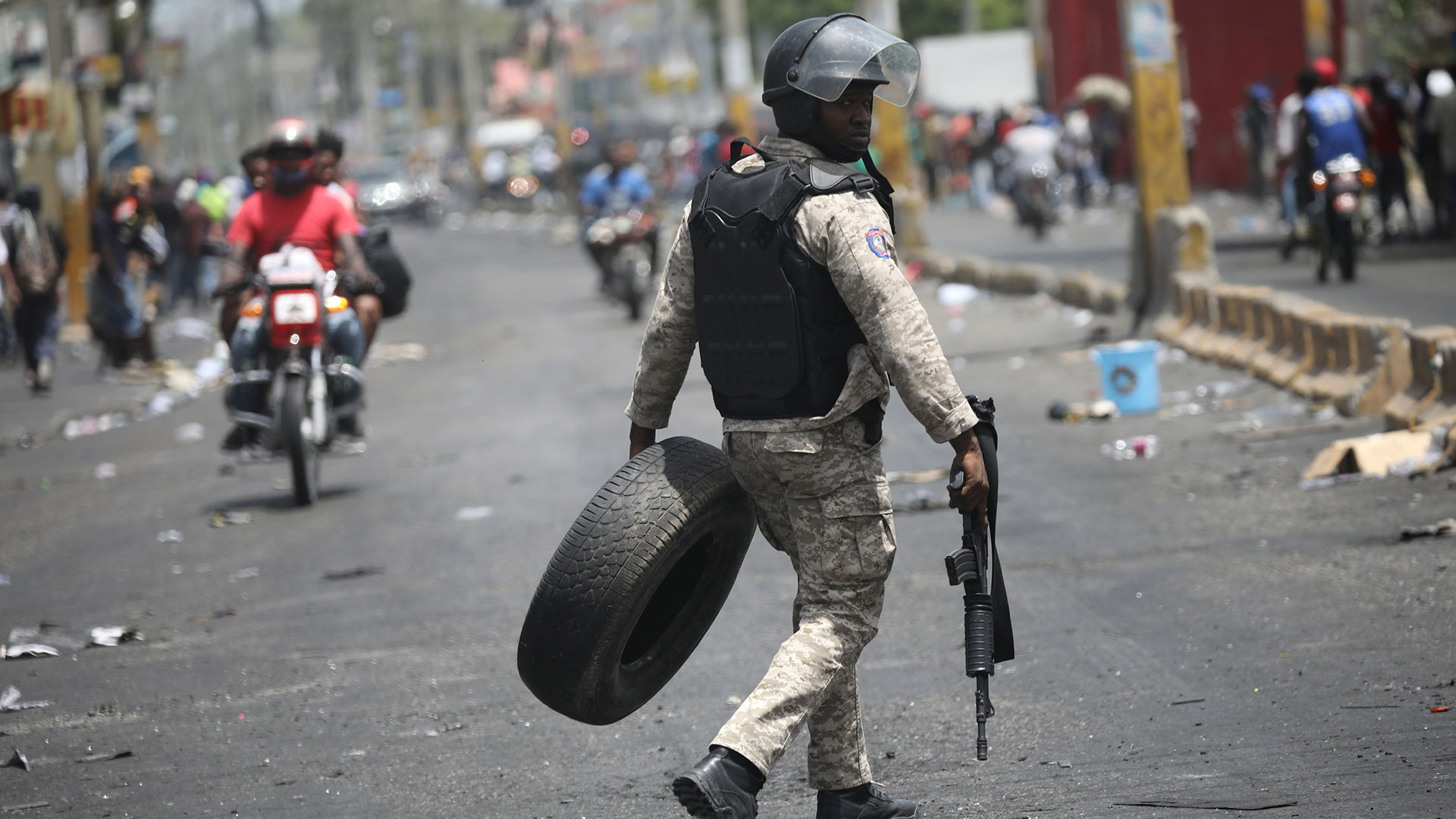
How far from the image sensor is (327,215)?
10.4m

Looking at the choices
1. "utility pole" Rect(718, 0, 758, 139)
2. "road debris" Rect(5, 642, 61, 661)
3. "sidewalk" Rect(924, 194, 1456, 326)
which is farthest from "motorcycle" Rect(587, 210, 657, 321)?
"utility pole" Rect(718, 0, 758, 139)

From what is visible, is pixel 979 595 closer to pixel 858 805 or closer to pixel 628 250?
pixel 858 805

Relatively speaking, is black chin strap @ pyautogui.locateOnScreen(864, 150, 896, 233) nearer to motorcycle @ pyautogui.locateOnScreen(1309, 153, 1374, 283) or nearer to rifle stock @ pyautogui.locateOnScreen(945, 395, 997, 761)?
rifle stock @ pyautogui.locateOnScreen(945, 395, 997, 761)

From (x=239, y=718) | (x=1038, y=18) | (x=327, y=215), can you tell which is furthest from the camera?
(x=1038, y=18)

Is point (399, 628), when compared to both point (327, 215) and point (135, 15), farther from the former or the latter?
point (135, 15)

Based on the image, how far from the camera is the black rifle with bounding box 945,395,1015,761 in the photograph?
4.07 m

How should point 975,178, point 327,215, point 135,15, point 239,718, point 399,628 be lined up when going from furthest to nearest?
point 135,15, point 975,178, point 327,215, point 399,628, point 239,718

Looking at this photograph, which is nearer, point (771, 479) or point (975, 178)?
point (771, 479)

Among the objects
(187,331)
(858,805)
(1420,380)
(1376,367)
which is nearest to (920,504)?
(1420,380)

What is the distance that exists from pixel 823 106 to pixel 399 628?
3.51 meters

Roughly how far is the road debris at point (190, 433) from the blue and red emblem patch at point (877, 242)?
10.8 m

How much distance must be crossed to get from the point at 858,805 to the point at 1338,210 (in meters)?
13.4

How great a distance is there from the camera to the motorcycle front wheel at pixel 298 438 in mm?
9728

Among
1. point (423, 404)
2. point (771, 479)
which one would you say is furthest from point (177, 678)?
point (423, 404)
